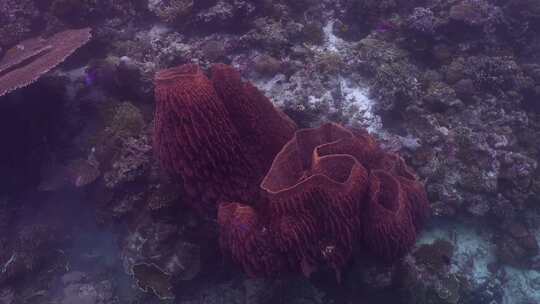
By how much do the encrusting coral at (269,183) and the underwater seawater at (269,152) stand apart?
0.02 meters

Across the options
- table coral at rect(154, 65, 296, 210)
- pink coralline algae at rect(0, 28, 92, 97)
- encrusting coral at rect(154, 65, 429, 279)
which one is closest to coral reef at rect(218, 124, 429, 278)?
encrusting coral at rect(154, 65, 429, 279)

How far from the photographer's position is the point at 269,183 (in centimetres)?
401

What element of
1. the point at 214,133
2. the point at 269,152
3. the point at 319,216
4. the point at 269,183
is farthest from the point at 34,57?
the point at 319,216

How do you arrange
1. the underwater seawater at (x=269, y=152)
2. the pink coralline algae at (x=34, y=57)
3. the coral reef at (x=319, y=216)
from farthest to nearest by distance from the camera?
the pink coralline algae at (x=34, y=57)
the underwater seawater at (x=269, y=152)
the coral reef at (x=319, y=216)

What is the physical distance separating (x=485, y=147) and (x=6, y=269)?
8.58 meters

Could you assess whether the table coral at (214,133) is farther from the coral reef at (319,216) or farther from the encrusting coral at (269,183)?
the coral reef at (319,216)

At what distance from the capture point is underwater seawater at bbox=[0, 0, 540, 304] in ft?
13.6

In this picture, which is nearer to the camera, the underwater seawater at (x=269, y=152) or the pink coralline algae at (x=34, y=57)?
the underwater seawater at (x=269, y=152)

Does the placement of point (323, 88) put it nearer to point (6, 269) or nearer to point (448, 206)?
point (448, 206)

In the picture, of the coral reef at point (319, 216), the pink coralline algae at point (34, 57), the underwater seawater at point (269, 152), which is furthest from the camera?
the pink coralline algae at point (34, 57)

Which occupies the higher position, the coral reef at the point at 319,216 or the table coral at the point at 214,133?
the table coral at the point at 214,133

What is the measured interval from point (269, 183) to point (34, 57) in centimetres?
502

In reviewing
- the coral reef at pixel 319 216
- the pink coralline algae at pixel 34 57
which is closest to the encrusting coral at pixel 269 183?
the coral reef at pixel 319 216

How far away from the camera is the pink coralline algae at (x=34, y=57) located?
588 centimetres
